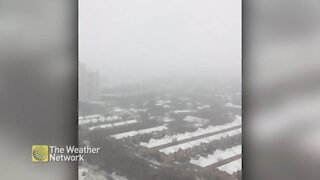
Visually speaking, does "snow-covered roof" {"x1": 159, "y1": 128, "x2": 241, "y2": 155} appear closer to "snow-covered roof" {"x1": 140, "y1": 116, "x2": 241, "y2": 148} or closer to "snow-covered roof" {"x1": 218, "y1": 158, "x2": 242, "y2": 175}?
"snow-covered roof" {"x1": 140, "y1": 116, "x2": 241, "y2": 148}

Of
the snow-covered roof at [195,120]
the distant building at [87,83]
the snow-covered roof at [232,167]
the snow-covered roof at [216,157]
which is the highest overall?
the distant building at [87,83]

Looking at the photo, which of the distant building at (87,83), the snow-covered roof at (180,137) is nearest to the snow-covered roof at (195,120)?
the snow-covered roof at (180,137)

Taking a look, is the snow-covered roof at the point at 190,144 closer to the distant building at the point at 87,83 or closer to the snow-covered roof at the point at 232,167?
the snow-covered roof at the point at 232,167

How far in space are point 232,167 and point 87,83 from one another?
79cm

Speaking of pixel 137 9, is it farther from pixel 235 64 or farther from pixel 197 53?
pixel 235 64

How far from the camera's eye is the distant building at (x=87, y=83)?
4.78ft

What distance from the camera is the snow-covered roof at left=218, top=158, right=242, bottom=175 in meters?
1.41

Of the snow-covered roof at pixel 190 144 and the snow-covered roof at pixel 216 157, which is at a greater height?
the snow-covered roof at pixel 190 144

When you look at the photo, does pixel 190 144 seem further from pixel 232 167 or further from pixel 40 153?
pixel 40 153

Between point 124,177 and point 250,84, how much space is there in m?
0.74

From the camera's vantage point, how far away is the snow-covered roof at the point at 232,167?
1.41m

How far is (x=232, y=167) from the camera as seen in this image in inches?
55.6

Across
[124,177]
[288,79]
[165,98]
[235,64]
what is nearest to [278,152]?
[288,79]

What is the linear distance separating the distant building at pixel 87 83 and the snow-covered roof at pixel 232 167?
69 centimetres
